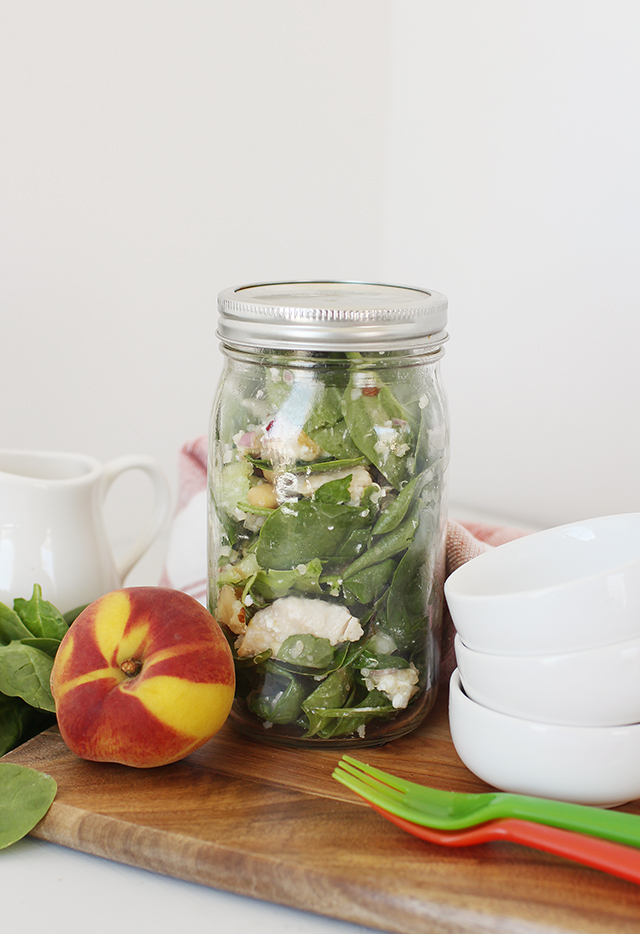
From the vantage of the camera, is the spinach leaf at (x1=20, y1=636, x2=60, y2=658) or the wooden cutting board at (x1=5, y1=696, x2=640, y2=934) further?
the spinach leaf at (x1=20, y1=636, x2=60, y2=658)

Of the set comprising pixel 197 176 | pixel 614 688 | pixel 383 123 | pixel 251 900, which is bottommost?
pixel 251 900

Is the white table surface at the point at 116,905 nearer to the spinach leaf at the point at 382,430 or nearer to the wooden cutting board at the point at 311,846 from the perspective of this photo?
the wooden cutting board at the point at 311,846

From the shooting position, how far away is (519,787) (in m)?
0.48

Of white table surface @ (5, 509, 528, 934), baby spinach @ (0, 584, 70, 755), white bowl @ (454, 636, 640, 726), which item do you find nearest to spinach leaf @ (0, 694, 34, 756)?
baby spinach @ (0, 584, 70, 755)

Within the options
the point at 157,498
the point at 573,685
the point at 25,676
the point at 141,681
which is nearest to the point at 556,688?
the point at 573,685

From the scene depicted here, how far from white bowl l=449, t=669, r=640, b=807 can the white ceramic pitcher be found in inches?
13.8

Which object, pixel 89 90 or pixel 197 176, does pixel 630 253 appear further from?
pixel 89 90

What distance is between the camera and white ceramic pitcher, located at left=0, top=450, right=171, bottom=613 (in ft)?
2.13

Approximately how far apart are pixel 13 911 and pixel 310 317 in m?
0.36

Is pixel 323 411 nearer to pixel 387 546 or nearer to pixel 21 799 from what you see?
pixel 387 546

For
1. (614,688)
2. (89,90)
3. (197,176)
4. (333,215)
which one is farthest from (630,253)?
(614,688)

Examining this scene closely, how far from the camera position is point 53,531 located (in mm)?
662

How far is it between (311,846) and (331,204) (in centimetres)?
123

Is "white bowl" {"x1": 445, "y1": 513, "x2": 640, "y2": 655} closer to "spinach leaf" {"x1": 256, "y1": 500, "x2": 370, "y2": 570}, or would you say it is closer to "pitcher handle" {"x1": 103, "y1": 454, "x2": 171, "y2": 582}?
"spinach leaf" {"x1": 256, "y1": 500, "x2": 370, "y2": 570}
